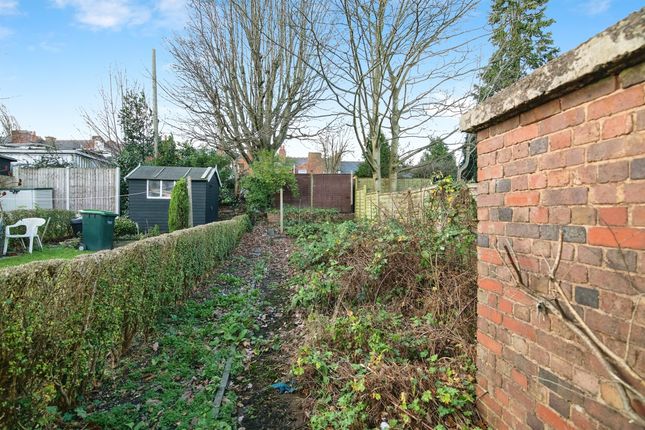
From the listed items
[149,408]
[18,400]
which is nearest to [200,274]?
[149,408]

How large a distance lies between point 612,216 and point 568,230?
21 centimetres

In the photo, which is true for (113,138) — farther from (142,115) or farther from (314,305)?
(314,305)

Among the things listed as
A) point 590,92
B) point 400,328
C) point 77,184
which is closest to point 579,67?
point 590,92

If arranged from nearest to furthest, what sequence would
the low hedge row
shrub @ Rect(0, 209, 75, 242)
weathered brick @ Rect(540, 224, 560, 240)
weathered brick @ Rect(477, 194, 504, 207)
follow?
weathered brick @ Rect(540, 224, 560, 240) < weathered brick @ Rect(477, 194, 504, 207) < the low hedge row < shrub @ Rect(0, 209, 75, 242)

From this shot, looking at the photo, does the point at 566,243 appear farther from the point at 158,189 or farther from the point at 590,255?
the point at 158,189

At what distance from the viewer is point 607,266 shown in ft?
4.50

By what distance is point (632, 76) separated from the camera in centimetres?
127

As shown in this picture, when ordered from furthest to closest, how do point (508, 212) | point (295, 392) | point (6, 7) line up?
point (6, 7) → point (295, 392) → point (508, 212)

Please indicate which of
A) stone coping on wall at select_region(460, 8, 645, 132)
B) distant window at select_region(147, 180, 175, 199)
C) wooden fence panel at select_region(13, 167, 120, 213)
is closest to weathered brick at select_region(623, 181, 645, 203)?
stone coping on wall at select_region(460, 8, 645, 132)

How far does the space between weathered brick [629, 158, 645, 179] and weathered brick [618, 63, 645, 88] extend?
0.28m

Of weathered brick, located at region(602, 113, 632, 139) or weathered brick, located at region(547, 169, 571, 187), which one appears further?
weathered brick, located at region(547, 169, 571, 187)

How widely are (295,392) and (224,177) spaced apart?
1951cm

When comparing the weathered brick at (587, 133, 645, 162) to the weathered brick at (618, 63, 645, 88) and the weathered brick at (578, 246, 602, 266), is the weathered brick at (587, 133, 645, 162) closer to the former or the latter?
the weathered brick at (618, 63, 645, 88)

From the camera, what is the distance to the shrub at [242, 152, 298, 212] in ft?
56.4
